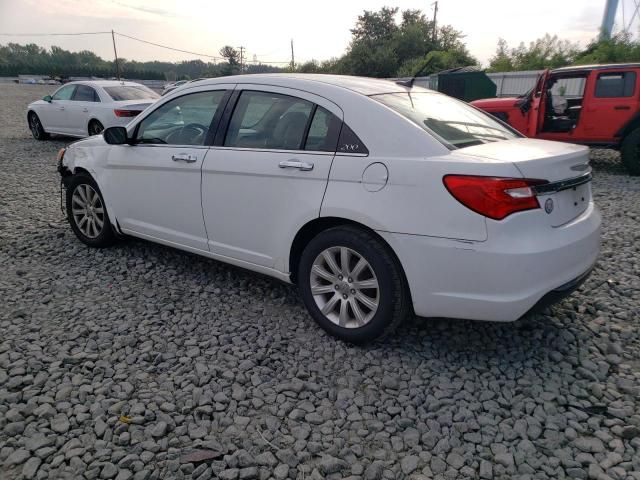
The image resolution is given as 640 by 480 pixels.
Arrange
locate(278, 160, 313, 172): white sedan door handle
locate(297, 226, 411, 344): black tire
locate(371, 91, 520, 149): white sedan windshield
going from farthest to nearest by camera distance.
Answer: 1. locate(278, 160, 313, 172): white sedan door handle
2. locate(371, 91, 520, 149): white sedan windshield
3. locate(297, 226, 411, 344): black tire

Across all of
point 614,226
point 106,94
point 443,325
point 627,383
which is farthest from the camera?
point 106,94

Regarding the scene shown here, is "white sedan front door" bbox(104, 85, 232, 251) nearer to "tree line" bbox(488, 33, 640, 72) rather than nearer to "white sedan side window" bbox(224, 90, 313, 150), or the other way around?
"white sedan side window" bbox(224, 90, 313, 150)

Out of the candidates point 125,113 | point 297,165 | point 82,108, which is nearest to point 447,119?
point 297,165

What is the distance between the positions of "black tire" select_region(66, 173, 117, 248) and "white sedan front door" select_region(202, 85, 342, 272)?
5.18ft

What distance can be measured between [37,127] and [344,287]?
42.8 ft

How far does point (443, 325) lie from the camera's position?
342cm

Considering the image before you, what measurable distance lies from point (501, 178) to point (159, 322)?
8.18ft

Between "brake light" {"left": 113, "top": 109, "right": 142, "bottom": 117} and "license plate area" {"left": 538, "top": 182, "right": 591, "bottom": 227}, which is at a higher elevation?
"brake light" {"left": 113, "top": 109, "right": 142, "bottom": 117}

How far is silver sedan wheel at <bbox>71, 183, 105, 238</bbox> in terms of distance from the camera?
4.74 metres

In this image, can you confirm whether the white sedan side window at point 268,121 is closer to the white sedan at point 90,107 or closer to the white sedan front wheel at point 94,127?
the white sedan at point 90,107

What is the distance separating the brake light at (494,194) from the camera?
8.21ft

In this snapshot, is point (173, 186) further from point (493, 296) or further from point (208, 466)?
point (493, 296)

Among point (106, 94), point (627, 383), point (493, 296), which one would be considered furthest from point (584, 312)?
point (106, 94)

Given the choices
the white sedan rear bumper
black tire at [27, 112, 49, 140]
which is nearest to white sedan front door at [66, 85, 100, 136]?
black tire at [27, 112, 49, 140]
